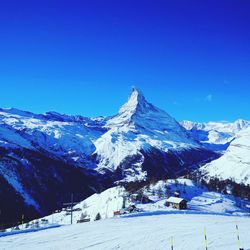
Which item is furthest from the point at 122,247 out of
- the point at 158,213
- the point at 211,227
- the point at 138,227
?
the point at 158,213

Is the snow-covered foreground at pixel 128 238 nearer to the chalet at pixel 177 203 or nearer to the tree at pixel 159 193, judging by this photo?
the chalet at pixel 177 203

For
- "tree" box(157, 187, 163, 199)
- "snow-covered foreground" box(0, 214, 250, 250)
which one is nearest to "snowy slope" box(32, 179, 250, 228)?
"tree" box(157, 187, 163, 199)

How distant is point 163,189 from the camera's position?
18862 cm

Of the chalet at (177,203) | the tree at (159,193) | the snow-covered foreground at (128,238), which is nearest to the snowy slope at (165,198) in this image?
the tree at (159,193)

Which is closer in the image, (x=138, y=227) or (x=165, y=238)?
(x=165, y=238)

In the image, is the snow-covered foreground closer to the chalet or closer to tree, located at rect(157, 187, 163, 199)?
the chalet

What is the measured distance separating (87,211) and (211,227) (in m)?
156

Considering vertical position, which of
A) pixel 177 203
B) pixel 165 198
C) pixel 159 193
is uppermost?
pixel 159 193

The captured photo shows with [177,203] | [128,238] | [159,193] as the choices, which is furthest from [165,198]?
[128,238]

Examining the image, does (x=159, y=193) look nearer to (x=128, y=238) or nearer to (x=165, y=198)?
(x=165, y=198)

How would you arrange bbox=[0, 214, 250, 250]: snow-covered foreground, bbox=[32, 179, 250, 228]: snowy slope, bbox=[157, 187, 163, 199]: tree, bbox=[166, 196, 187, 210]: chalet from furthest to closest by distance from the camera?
bbox=[157, 187, 163, 199]: tree < bbox=[32, 179, 250, 228]: snowy slope < bbox=[166, 196, 187, 210]: chalet < bbox=[0, 214, 250, 250]: snow-covered foreground

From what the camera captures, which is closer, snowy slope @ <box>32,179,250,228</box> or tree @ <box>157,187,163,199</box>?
snowy slope @ <box>32,179,250,228</box>

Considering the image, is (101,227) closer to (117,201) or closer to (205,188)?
(117,201)

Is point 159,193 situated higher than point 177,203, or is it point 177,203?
point 159,193
